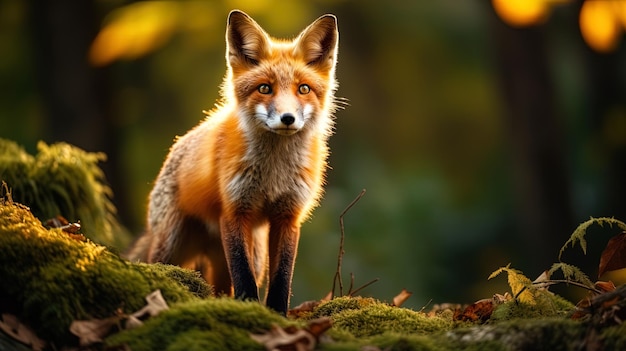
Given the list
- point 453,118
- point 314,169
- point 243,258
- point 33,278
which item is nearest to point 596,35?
point 314,169

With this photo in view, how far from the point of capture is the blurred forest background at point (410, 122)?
10164mm

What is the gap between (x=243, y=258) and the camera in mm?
5176

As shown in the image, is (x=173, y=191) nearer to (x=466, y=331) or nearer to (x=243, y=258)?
(x=243, y=258)

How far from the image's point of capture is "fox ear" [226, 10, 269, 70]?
541 centimetres

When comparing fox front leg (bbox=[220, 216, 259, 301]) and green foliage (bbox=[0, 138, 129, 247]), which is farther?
green foliage (bbox=[0, 138, 129, 247])

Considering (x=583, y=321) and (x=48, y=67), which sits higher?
(x=48, y=67)

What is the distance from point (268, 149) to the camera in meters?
5.38

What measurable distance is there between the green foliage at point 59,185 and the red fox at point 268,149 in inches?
50.7

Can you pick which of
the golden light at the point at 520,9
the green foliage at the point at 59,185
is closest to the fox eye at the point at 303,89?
the golden light at the point at 520,9

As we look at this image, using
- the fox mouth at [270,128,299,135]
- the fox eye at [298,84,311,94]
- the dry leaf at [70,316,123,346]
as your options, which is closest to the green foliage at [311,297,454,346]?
the dry leaf at [70,316,123,346]

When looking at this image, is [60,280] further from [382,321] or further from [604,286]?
[604,286]

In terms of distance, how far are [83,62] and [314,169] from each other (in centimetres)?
710

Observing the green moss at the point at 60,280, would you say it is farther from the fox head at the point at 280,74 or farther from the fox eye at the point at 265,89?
the fox eye at the point at 265,89

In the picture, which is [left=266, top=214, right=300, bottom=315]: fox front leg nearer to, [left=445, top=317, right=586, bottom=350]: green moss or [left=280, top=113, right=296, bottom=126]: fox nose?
[left=280, top=113, right=296, bottom=126]: fox nose
